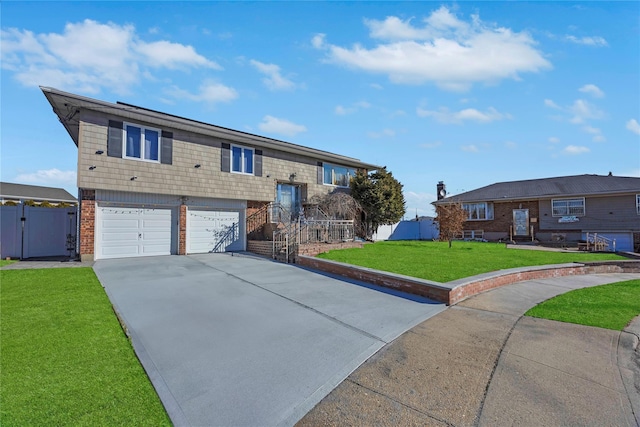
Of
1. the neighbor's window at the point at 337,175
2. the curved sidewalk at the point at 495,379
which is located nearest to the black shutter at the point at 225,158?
the neighbor's window at the point at 337,175

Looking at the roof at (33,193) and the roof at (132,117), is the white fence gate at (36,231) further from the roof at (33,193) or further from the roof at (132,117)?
the roof at (33,193)

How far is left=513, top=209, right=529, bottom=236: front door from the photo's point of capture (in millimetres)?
22734

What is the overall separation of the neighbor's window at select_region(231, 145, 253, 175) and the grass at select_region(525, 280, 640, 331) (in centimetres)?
1326

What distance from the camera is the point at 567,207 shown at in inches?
836

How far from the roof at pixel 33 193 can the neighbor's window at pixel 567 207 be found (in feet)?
128

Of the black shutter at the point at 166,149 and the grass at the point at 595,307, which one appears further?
the black shutter at the point at 166,149

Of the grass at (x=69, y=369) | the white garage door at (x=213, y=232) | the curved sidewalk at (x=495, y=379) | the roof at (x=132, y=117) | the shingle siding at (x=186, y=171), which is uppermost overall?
the roof at (x=132, y=117)

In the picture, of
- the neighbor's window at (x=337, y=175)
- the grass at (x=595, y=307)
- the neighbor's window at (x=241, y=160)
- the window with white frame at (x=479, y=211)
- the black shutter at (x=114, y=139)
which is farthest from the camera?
the window with white frame at (x=479, y=211)

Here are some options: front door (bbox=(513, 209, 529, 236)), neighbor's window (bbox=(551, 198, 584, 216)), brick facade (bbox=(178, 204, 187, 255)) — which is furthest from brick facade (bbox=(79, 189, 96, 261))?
neighbor's window (bbox=(551, 198, 584, 216))

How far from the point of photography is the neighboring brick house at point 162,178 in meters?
11.6

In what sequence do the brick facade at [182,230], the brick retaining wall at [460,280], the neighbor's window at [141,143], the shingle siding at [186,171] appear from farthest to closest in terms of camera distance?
the brick facade at [182,230] < the neighbor's window at [141,143] < the shingle siding at [186,171] < the brick retaining wall at [460,280]

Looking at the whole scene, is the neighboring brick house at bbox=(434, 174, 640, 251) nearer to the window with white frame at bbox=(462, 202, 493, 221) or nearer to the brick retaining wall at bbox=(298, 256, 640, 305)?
the window with white frame at bbox=(462, 202, 493, 221)

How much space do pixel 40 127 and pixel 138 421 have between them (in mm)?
15185

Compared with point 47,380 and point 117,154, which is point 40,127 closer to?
point 117,154
